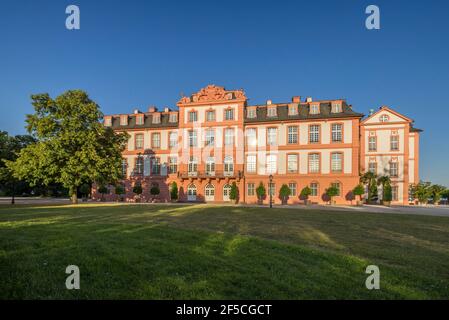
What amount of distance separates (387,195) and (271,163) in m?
15.9

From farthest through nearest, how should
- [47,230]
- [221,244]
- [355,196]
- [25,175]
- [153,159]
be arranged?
[153,159], [355,196], [25,175], [47,230], [221,244]

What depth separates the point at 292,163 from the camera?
3562 centimetres

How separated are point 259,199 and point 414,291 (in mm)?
31433

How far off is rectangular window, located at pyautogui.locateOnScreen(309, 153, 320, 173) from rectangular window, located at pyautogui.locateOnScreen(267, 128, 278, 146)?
17.3 ft

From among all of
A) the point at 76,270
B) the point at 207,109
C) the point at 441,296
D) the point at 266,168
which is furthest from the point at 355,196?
the point at 76,270

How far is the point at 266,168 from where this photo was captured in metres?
36.1

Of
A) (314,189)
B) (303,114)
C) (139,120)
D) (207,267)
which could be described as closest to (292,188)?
(314,189)

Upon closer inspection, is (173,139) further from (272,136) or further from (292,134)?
(292,134)

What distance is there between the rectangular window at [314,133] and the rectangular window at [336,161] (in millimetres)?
3049

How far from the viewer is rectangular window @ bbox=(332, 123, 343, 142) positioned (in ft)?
112

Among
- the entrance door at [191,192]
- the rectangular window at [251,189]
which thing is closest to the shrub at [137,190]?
the entrance door at [191,192]

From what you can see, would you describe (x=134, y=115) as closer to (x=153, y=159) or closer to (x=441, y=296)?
(x=153, y=159)

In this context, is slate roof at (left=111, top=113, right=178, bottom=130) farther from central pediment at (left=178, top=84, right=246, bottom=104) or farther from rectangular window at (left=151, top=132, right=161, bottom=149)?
central pediment at (left=178, top=84, right=246, bottom=104)

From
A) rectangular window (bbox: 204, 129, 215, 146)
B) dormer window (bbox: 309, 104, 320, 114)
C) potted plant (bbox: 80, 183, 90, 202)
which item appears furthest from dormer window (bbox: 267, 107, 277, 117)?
potted plant (bbox: 80, 183, 90, 202)
